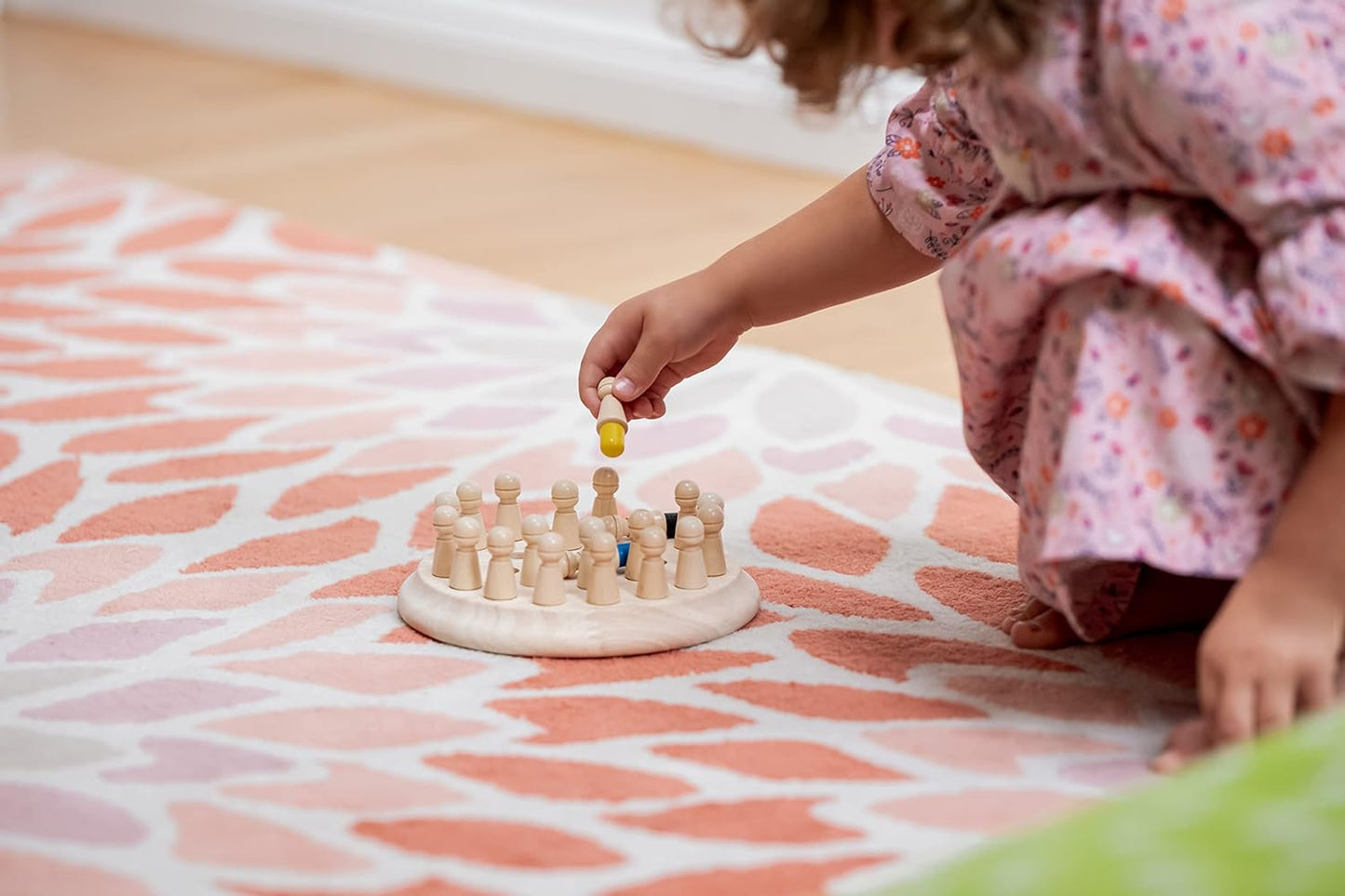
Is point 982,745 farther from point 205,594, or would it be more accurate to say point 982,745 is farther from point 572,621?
point 205,594

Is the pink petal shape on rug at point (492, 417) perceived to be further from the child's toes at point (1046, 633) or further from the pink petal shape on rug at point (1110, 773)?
the pink petal shape on rug at point (1110, 773)

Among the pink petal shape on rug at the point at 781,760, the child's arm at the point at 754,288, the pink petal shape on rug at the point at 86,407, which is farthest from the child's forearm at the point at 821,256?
the pink petal shape on rug at the point at 86,407

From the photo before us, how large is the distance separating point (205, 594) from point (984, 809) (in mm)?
498

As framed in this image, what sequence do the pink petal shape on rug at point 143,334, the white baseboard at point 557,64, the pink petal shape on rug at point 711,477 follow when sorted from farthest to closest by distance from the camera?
the white baseboard at point 557,64 → the pink petal shape on rug at point 143,334 → the pink petal shape on rug at point 711,477

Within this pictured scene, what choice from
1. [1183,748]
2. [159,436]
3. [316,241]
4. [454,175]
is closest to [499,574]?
[1183,748]

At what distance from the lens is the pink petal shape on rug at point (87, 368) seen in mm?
1481

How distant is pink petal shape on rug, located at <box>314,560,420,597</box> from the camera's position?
3.44ft

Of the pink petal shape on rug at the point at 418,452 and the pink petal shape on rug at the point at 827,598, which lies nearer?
the pink petal shape on rug at the point at 827,598

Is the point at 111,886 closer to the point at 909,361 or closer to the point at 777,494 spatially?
the point at 777,494

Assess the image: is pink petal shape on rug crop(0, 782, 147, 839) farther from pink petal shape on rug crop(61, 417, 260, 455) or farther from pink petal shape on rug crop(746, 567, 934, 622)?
pink petal shape on rug crop(61, 417, 260, 455)

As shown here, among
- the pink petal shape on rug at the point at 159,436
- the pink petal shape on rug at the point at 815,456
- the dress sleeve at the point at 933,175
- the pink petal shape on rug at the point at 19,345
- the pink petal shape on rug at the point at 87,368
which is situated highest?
the dress sleeve at the point at 933,175

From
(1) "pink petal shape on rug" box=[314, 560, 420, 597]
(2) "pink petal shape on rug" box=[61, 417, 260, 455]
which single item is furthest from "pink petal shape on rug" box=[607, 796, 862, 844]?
(2) "pink petal shape on rug" box=[61, 417, 260, 455]

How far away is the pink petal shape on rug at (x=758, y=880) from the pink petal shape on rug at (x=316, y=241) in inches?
50.6

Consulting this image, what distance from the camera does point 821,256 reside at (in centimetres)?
109
